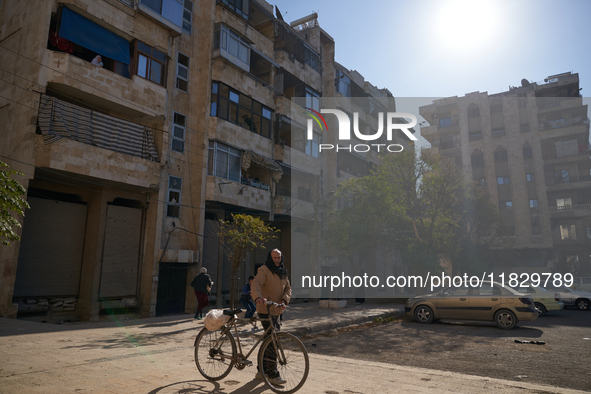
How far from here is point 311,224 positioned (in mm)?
28391

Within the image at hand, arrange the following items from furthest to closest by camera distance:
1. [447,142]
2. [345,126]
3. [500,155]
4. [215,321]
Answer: [447,142] < [500,155] < [345,126] < [215,321]

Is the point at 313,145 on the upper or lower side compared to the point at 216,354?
upper

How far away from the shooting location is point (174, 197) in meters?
19.2

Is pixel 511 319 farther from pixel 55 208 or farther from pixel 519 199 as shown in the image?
pixel 519 199

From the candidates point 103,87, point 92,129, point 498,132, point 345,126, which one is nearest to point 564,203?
point 498,132

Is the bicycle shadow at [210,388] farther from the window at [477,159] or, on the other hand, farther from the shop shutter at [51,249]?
the window at [477,159]

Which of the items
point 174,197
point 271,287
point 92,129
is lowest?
point 271,287

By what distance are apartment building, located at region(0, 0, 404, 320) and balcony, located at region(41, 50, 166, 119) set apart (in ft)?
0.16

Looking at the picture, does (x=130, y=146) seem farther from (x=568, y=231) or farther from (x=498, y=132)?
(x=498, y=132)

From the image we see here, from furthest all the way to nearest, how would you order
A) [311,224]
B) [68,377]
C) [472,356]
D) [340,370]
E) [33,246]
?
[311,224], [33,246], [472,356], [340,370], [68,377]

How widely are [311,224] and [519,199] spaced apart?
29950mm

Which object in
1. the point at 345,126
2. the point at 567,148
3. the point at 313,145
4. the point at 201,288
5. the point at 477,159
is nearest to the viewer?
the point at 201,288

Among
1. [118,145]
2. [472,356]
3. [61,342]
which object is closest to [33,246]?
[118,145]

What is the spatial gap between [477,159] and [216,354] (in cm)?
5154
